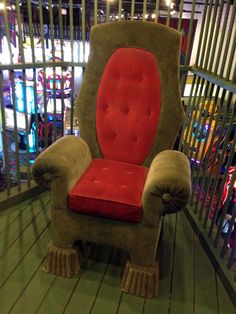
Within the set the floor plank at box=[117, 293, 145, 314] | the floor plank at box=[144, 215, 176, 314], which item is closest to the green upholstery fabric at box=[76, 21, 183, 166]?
the floor plank at box=[144, 215, 176, 314]

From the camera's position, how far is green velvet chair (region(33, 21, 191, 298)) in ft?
4.43

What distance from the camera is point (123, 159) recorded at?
6.15 feet

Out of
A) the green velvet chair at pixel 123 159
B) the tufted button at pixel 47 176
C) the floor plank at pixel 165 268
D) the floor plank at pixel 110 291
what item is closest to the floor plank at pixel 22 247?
the green velvet chair at pixel 123 159

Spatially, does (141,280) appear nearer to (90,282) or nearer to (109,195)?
(90,282)

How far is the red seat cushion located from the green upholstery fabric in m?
0.38

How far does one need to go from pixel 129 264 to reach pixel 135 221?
270mm

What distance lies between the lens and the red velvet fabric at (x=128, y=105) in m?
1.77

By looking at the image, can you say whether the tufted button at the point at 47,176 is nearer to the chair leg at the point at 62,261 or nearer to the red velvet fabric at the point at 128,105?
the chair leg at the point at 62,261

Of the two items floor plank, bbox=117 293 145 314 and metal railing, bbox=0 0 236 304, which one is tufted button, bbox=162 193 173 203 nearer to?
metal railing, bbox=0 0 236 304

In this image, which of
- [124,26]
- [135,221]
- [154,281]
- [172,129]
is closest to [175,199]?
[135,221]

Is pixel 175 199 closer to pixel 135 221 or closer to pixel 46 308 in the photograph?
pixel 135 221

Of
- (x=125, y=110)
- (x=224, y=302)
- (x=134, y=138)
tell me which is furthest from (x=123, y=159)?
(x=224, y=302)

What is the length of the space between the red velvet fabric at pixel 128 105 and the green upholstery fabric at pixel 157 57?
0.12ft

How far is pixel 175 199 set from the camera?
1266 mm
